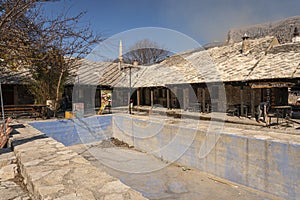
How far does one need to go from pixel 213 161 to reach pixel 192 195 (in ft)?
5.44

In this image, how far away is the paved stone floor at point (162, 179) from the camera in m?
6.29

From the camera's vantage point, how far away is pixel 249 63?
1216 cm

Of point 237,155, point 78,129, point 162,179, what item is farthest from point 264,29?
point 162,179

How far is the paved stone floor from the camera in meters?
6.29

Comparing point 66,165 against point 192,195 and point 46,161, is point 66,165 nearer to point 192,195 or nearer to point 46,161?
point 46,161

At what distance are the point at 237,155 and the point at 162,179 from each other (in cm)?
251

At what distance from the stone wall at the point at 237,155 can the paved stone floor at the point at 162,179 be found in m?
0.29

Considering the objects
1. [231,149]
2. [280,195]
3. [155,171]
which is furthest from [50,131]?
[280,195]

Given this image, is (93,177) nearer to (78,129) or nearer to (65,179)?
(65,179)

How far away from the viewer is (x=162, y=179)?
7379 millimetres

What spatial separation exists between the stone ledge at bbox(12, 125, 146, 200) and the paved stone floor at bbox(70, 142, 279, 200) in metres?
3.32

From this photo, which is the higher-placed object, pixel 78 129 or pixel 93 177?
pixel 93 177

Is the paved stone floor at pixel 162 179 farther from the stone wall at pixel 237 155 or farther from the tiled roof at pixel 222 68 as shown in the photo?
the tiled roof at pixel 222 68

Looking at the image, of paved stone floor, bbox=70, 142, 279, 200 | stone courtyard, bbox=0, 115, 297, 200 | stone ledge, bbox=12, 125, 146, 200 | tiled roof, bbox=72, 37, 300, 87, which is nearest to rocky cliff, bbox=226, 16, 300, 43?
tiled roof, bbox=72, 37, 300, 87
